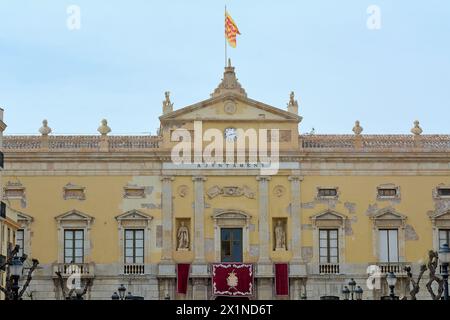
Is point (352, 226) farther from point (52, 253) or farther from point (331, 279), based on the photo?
point (52, 253)

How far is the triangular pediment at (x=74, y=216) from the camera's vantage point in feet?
174

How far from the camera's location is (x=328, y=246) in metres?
53.4

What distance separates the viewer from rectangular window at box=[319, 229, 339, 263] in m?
53.3

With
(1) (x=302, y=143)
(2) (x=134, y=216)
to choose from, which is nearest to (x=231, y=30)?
(1) (x=302, y=143)

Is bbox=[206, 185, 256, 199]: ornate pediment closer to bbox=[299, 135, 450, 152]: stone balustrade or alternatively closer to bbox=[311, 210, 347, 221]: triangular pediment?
bbox=[311, 210, 347, 221]: triangular pediment

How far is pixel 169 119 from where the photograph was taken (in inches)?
2112

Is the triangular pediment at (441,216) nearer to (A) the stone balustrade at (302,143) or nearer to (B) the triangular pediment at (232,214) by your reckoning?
(A) the stone balustrade at (302,143)

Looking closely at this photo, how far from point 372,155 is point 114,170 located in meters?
11.9

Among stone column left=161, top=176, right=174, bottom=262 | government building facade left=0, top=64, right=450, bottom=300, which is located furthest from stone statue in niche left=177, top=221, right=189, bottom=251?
stone column left=161, top=176, right=174, bottom=262

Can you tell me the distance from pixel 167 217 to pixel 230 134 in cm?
476

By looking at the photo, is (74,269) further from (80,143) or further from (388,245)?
(388,245)

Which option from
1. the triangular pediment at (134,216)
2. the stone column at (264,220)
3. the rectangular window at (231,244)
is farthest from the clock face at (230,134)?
the triangular pediment at (134,216)
